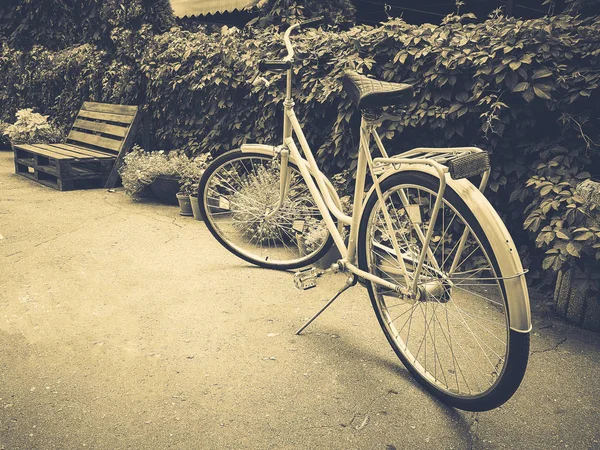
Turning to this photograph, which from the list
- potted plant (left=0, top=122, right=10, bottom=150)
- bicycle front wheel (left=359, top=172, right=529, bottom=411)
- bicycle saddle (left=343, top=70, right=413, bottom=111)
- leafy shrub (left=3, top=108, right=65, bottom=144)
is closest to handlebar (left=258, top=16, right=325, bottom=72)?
bicycle saddle (left=343, top=70, right=413, bottom=111)

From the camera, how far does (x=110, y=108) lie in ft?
20.6

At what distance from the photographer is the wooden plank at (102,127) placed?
5941mm

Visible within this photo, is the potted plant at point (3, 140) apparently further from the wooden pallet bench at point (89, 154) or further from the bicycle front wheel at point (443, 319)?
the bicycle front wheel at point (443, 319)

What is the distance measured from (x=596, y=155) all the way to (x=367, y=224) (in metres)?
1.76

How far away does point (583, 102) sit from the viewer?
127 inches

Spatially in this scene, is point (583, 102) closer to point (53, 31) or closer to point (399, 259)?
point (399, 259)

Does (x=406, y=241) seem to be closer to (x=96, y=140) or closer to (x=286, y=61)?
(x=286, y=61)

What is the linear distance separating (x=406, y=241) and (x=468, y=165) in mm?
597

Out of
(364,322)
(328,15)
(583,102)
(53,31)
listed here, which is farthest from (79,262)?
(53,31)

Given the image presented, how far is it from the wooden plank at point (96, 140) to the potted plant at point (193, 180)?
1.32 metres

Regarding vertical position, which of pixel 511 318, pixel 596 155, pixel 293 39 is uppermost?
pixel 293 39

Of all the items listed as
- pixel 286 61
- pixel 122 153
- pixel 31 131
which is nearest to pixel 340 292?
pixel 286 61

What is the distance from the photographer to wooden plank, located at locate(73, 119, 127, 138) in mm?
5941

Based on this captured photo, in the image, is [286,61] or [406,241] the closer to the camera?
[406,241]
